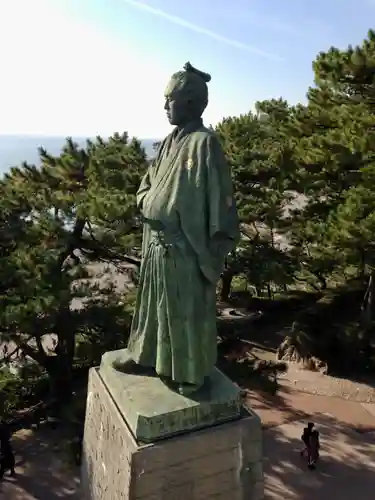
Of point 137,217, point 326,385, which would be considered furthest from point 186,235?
point 326,385

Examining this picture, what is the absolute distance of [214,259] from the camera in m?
3.82

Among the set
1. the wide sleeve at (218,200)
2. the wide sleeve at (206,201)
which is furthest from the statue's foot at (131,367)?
the wide sleeve at (218,200)

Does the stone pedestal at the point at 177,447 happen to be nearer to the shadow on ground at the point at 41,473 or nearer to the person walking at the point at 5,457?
the shadow on ground at the point at 41,473

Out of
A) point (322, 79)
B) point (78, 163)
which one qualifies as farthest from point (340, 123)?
point (78, 163)

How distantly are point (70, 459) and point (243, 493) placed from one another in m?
3.53

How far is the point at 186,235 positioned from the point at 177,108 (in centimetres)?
96

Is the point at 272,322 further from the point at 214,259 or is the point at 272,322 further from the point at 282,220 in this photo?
the point at 214,259

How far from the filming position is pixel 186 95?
3.74 metres

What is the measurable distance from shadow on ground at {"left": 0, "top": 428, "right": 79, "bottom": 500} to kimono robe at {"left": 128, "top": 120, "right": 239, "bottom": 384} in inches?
143

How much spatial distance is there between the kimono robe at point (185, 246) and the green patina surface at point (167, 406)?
18 centimetres

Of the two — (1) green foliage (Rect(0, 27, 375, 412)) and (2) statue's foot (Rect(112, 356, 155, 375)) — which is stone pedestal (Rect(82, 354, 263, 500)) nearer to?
(2) statue's foot (Rect(112, 356, 155, 375))

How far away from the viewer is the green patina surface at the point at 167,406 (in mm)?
3898

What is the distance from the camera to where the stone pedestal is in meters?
3.89

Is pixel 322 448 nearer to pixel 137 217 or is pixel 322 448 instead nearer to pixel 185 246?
pixel 137 217
